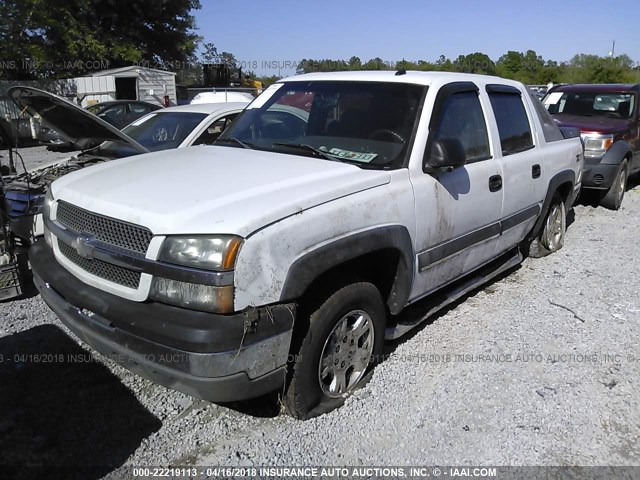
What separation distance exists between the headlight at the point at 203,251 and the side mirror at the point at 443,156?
154 centimetres

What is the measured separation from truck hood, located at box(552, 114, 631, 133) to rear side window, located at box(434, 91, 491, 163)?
17.2ft

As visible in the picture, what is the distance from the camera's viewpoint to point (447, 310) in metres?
4.61

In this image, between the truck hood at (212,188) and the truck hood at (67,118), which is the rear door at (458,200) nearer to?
the truck hood at (212,188)

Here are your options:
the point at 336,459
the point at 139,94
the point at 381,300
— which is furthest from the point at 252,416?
the point at 139,94

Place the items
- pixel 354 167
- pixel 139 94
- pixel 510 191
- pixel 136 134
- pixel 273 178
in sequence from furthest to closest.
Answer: pixel 139 94 → pixel 136 134 → pixel 510 191 → pixel 354 167 → pixel 273 178

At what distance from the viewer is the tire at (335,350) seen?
2.82 metres

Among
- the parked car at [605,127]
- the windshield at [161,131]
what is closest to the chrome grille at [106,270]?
the windshield at [161,131]

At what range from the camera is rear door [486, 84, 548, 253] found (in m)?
4.35

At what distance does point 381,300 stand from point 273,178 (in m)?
0.99

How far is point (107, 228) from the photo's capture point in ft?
8.98

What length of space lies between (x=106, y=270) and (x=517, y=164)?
3299mm

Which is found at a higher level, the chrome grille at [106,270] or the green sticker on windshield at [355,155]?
the green sticker on windshield at [355,155]

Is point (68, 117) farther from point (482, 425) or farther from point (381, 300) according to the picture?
point (482, 425)

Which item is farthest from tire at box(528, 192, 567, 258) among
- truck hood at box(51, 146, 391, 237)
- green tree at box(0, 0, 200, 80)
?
green tree at box(0, 0, 200, 80)
